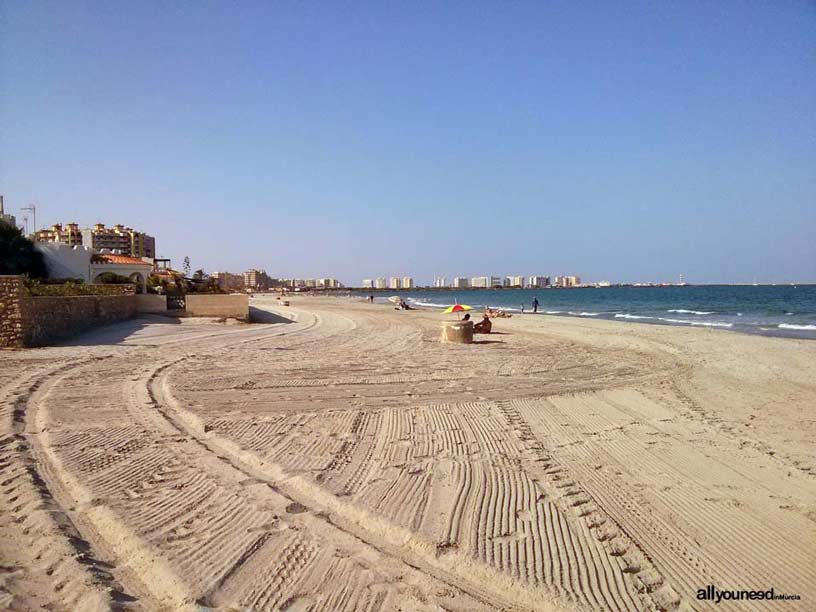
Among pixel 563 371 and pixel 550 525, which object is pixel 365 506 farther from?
pixel 563 371

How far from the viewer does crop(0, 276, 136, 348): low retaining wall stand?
42.3 feet

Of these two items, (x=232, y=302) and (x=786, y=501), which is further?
(x=232, y=302)

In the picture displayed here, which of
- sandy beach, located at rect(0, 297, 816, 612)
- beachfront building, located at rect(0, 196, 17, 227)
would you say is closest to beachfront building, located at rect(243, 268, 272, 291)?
beachfront building, located at rect(0, 196, 17, 227)

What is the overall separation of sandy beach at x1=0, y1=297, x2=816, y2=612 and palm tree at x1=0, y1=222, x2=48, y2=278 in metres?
22.6

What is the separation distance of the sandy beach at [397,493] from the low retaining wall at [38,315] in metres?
4.23

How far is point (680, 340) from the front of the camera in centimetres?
1906

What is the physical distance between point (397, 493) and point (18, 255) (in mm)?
32047

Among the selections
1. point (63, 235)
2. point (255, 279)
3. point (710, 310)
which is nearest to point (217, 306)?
point (710, 310)

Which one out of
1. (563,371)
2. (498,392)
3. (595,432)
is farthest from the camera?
(563,371)

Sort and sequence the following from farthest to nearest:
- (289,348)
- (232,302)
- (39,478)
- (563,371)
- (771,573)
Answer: (232,302) → (289,348) → (563,371) → (39,478) → (771,573)

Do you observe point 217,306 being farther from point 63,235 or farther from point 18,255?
point 63,235

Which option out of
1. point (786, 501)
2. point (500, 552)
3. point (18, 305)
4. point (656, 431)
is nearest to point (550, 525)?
point (500, 552)

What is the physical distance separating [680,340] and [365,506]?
18156 mm

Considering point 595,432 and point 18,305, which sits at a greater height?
point 18,305
